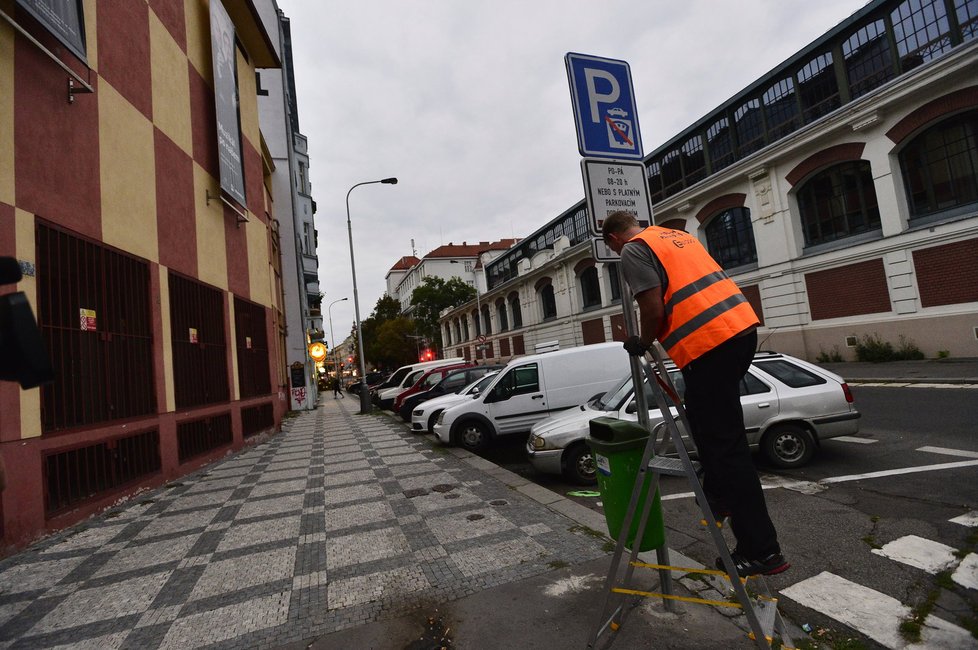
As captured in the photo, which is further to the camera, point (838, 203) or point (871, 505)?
point (838, 203)

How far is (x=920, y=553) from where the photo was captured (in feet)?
11.2

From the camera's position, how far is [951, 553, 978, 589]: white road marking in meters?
2.96

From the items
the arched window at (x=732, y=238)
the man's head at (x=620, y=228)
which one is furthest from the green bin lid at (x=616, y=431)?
the arched window at (x=732, y=238)

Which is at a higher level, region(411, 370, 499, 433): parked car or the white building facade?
the white building facade

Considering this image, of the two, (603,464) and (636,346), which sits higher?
(636,346)

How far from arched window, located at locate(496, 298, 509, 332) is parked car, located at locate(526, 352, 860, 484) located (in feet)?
138

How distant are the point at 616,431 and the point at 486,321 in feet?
168

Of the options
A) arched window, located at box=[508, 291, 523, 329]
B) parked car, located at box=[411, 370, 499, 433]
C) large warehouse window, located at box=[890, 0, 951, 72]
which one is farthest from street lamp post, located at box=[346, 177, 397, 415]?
arched window, located at box=[508, 291, 523, 329]

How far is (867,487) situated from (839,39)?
19.7m

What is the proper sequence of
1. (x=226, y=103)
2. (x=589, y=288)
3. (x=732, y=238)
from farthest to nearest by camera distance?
(x=589, y=288)
(x=732, y=238)
(x=226, y=103)

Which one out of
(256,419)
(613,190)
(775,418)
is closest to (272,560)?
(613,190)

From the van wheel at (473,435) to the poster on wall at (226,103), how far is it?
7.55m

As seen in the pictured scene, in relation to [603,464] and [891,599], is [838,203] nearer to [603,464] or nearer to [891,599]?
[891,599]

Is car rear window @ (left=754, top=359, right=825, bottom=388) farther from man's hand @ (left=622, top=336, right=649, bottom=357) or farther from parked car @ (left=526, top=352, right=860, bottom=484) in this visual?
man's hand @ (left=622, top=336, right=649, bottom=357)
